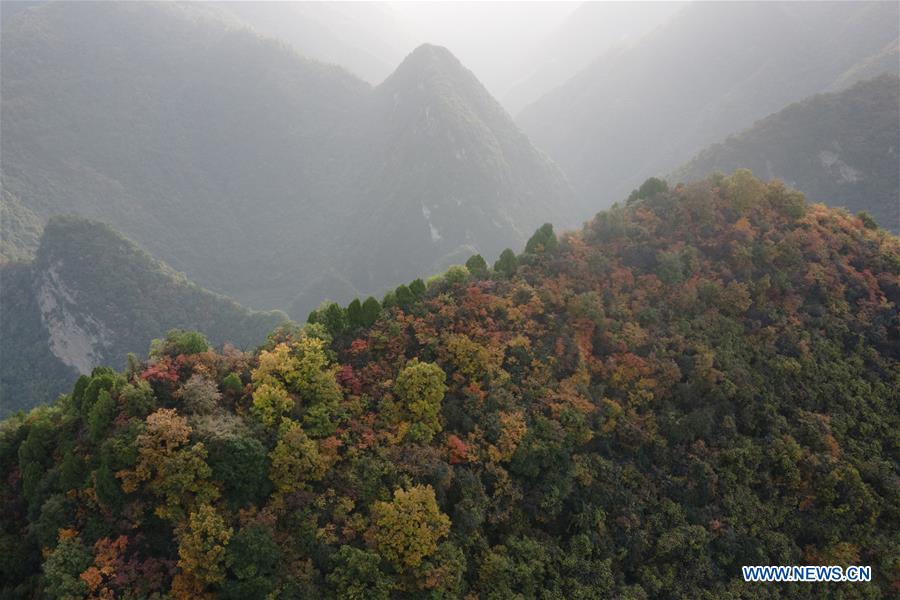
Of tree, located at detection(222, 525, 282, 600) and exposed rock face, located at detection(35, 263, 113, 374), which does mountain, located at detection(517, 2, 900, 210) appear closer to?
exposed rock face, located at detection(35, 263, 113, 374)

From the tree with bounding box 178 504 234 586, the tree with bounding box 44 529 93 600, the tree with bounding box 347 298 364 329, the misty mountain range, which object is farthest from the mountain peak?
the tree with bounding box 44 529 93 600

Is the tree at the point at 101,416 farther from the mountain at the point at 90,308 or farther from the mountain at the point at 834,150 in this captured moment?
the mountain at the point at 834,150

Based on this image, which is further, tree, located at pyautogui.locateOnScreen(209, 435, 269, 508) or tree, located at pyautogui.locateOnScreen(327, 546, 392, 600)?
tree, located at pyautogui.locateOnScreen(209, 435, 269, 508)

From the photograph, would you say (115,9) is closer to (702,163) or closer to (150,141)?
(150,141)

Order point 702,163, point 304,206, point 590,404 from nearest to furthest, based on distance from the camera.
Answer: point 590,404 → point 702,163 → point 304,206

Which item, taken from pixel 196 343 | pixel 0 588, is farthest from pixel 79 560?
pixel 196 343

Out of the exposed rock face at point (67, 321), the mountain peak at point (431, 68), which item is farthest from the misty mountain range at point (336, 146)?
the mountain peak at point (431, 68)

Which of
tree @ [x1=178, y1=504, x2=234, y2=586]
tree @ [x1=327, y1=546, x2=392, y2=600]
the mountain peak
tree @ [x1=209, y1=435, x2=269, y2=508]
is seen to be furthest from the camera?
the mountain peak
